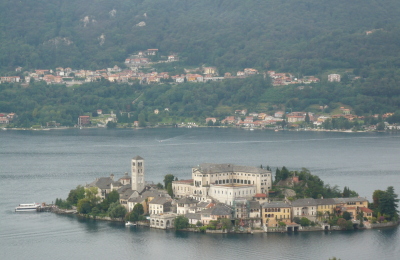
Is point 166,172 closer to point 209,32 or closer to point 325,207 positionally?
point 325,207

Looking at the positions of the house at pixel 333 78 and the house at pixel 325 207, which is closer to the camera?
the house at pixel 325 207

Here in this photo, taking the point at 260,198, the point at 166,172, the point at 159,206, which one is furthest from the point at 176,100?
the point at 260,198

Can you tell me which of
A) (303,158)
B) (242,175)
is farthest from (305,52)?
(242,175)

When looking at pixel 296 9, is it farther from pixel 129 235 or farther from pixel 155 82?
pixel 129 235

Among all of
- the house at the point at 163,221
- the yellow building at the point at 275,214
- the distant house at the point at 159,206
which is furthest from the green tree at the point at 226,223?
A: the distant house at the point at 159,206

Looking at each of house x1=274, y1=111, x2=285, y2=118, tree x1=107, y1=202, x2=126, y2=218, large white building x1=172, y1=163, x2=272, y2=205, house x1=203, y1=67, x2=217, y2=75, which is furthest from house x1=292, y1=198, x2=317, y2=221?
house x1=203, y1=67, x2=217, y2=75

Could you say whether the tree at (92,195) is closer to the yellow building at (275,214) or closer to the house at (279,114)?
the yellow building at (275,214)
